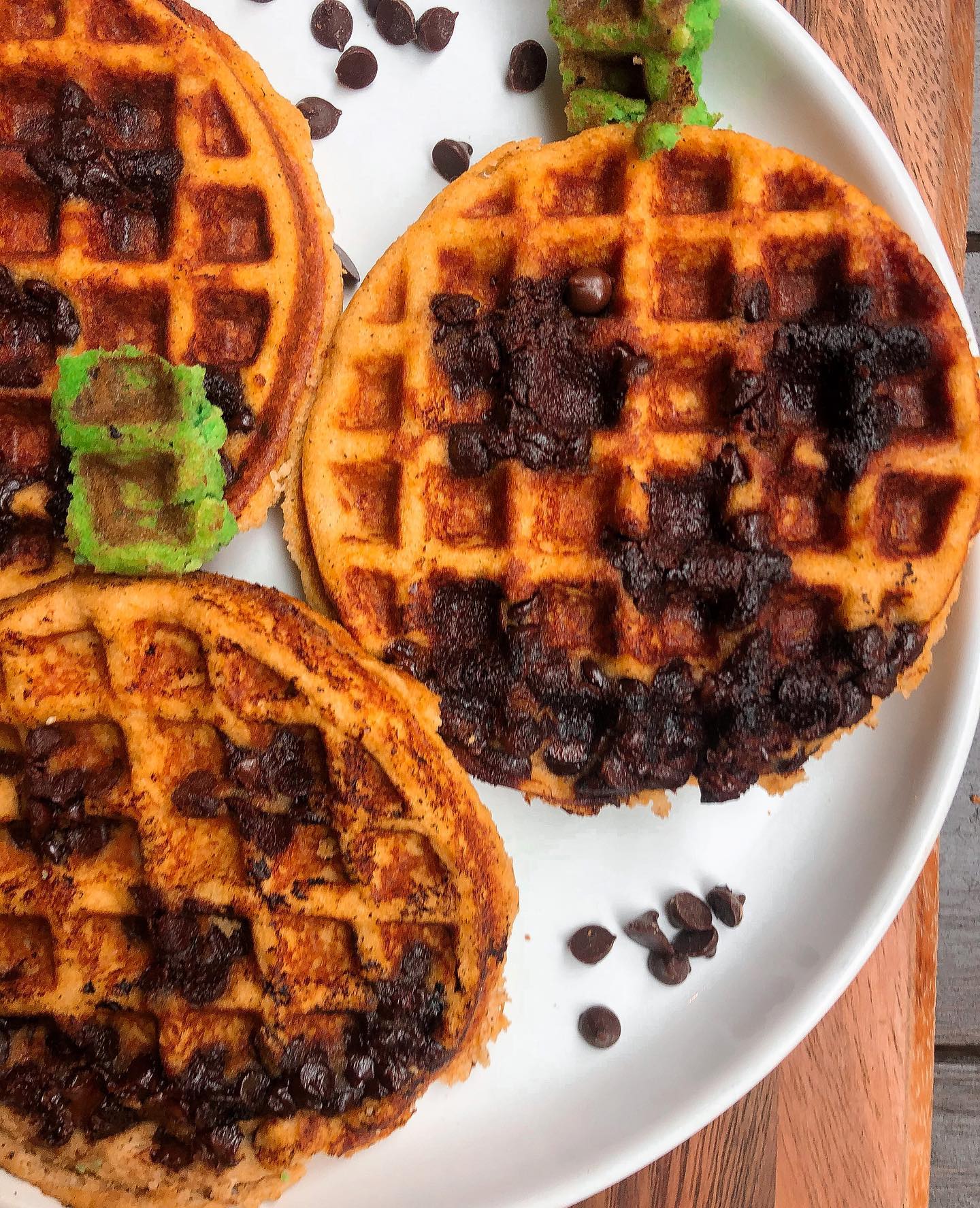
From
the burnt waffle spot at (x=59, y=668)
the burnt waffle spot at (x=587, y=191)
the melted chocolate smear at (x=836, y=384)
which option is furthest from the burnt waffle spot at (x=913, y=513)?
the burnt waffle spot at (x=59, y=668)

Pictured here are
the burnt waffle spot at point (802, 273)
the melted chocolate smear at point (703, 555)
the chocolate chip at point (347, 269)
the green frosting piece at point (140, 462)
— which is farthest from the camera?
the chocolate chip at point (347, 269)

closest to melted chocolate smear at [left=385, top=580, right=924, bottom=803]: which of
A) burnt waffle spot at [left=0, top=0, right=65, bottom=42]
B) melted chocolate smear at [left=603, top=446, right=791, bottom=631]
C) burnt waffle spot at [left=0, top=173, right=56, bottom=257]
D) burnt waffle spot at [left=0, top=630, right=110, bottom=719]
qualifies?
melted chocolate smear at [left=603, top=446, right=791, bottom=631]

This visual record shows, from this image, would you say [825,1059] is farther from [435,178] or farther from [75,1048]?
[435,178]

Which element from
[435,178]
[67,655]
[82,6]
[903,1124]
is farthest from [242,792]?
[903,1124]

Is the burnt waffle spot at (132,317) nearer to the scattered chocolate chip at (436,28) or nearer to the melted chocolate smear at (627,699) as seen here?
the melted chocolate smear at (627,699)

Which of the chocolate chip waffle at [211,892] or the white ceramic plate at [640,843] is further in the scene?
the white ceramic plate at [640,843]

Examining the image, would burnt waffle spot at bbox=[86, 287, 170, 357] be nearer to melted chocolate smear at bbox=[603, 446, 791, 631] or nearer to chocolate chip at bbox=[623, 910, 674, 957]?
melted chocolate smear at bbox=[603, 446, 791, 631]

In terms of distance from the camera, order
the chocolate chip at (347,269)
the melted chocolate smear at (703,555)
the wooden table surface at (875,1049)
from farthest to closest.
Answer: the wooden table surface at (875,1049) → the chocolate chip at (347,269) → the melted chocolate smear at (703,555)

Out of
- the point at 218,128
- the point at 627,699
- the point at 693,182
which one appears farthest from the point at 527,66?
the point at 627,699
